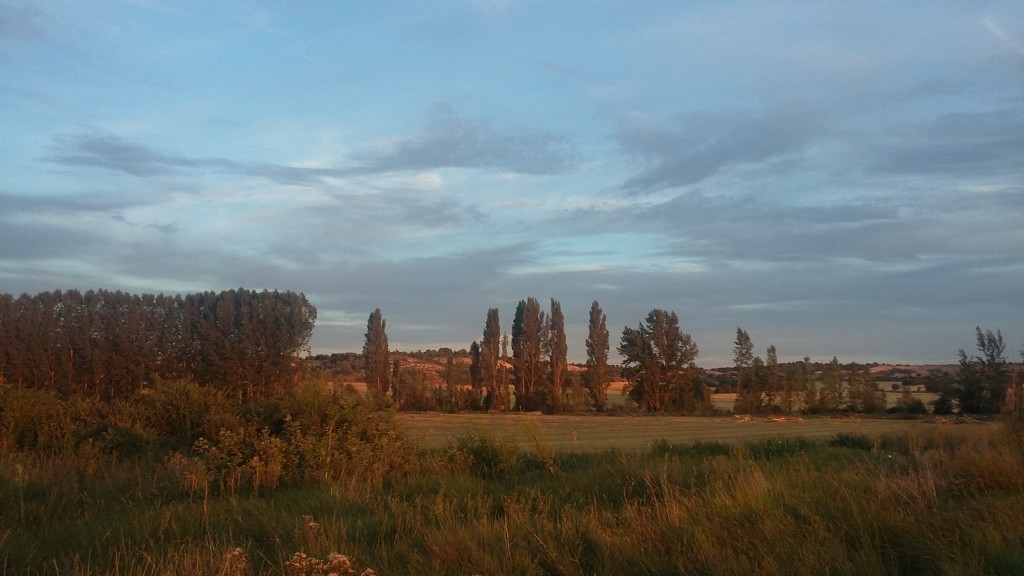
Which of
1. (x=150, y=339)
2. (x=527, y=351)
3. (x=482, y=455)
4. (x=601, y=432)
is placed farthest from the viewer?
(x=527, y=351)

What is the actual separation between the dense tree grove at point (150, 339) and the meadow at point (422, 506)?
140 ft

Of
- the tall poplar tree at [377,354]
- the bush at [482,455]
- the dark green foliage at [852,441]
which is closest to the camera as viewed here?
the bush at [482,455]

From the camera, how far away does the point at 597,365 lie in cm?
8188

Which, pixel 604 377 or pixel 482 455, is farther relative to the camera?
pixel 604 377

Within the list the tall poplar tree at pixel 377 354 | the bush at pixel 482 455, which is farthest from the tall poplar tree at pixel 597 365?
the bush at pixel 482 455

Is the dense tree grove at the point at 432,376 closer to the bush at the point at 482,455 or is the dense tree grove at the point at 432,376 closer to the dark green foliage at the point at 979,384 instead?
the dark green foliage at the point at 979,384

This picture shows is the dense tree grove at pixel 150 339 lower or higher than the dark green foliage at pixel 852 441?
higher

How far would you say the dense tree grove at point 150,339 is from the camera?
55.4 metres

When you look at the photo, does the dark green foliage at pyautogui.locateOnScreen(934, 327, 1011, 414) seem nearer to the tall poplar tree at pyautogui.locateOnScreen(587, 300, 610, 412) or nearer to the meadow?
the tall poplar tree at pyautogui.locateOnScreen(587, 300, 610, 412)

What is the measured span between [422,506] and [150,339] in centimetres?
5708

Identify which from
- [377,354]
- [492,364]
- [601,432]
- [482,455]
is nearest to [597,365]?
Result: [492,364]

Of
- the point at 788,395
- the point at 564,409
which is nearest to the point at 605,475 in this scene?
the point at 564,409

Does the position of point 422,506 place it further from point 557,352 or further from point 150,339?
point 557,352

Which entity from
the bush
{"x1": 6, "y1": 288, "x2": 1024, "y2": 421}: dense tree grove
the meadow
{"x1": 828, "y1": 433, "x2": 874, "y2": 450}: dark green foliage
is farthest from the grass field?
{"x1": 6, "y1": 288, "x2": 1024, "y2": 421}: dense tree grove
